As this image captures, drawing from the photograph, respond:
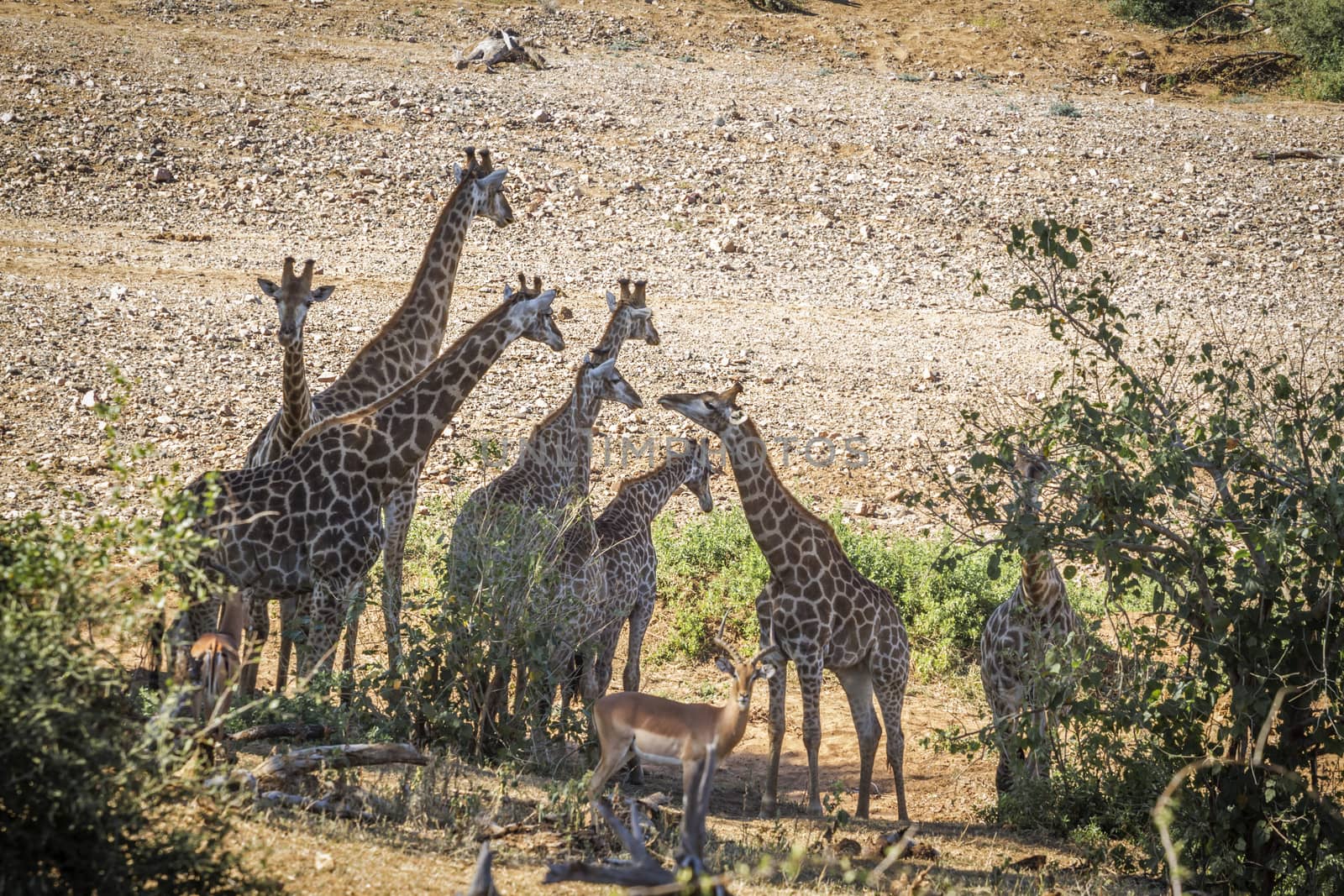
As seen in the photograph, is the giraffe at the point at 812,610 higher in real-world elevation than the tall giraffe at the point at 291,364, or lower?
lower

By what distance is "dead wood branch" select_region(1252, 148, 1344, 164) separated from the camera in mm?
22938

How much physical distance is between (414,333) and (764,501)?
3332 mm

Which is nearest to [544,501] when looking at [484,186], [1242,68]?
[484,186]

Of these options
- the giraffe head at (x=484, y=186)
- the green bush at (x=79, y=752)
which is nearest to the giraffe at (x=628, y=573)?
the giraffe head at (x=484, y=186)

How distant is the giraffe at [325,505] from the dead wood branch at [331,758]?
1.29 meters

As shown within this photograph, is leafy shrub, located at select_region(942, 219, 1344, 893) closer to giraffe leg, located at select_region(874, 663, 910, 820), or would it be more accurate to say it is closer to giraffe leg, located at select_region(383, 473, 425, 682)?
giraffe leg, located at select_region(874, 663, 910, 820)

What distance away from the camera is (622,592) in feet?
32.9

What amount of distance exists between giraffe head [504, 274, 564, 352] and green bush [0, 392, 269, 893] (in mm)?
4455

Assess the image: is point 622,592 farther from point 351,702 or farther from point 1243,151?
point 1243,151

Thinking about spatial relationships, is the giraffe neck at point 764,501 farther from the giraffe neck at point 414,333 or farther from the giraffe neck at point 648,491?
the giraffe neck at point 414,333

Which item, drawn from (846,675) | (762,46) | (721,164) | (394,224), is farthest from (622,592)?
(762,46)

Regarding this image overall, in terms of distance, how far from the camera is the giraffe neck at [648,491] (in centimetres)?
1071

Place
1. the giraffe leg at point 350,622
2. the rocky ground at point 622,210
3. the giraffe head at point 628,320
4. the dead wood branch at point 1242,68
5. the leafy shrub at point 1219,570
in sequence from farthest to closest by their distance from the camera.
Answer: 1. the dead wood branch at point 1242,68
2. the rocky ground at point 622,210
3. the giraffe head at point 628,320
4. the giraffe leg at point 350,622
5. the leafy shrub at point 1219,570

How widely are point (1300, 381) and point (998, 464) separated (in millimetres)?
1661
